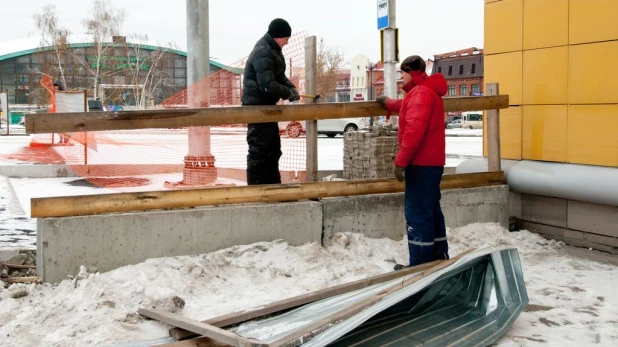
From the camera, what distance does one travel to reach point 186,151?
37.3ft

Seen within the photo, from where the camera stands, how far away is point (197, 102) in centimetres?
914

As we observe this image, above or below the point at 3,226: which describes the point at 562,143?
above

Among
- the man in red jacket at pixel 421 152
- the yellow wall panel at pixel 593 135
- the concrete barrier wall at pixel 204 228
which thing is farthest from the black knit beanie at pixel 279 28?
the yellow wall panel at pixel 593 135

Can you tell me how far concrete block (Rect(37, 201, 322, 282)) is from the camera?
4688 millimetres

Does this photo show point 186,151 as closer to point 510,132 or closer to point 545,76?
point 510,132

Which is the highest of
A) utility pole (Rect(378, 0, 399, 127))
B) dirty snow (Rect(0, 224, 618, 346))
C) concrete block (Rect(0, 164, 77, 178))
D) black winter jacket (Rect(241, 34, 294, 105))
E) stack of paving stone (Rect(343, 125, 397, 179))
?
utility pole (Rect(378, 0, 399, 127))

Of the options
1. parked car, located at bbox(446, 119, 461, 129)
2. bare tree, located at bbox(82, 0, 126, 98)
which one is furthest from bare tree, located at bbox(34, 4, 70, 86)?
parked car, located at bbox(446, 119, 461, 129)

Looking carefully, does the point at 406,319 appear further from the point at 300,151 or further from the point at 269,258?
the point at 300,151

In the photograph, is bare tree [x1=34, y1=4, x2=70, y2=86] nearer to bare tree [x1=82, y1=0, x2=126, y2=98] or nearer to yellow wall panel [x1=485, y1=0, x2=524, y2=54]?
bare tree [x1=82, y1=0, x2=126, y2=98]

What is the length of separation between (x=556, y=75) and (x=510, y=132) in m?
0.85

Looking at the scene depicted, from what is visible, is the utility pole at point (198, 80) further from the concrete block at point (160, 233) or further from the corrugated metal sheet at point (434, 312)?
the corrugated metal sheet at point (434, 312)

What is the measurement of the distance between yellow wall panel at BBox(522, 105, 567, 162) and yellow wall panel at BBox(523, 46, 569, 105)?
10 centimetres

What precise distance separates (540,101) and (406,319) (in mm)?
3639

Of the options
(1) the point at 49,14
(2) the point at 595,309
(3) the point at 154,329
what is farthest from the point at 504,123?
(1) the point at 49,14
